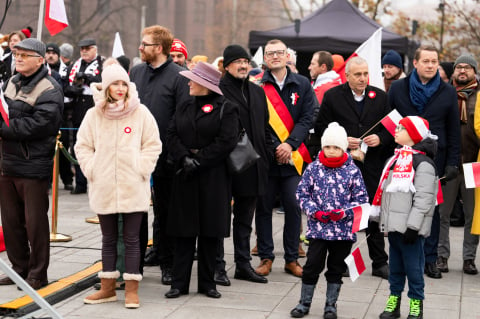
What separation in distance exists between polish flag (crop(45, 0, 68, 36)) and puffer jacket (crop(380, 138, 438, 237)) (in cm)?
451

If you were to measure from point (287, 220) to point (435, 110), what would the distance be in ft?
5.79

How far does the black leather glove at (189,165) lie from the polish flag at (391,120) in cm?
201

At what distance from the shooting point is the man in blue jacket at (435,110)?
8.51 m

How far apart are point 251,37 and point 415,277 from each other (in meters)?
11.0

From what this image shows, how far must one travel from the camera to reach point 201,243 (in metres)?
7.57

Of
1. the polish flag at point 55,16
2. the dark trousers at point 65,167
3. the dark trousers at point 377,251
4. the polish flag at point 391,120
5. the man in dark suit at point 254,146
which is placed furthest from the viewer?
the dark trousers at point 65,167

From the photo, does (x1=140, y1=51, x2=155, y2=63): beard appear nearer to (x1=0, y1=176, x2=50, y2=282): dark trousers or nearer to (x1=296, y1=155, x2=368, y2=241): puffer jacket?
(x1=0, y1=176, x2=50, y2=282): dark trousers

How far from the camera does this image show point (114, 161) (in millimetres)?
7062

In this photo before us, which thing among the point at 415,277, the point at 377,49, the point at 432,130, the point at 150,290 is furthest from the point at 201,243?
the point at 377,49

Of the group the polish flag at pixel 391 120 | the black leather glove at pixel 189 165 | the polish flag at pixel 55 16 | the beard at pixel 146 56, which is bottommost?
the black leather glove at pixel 189 165

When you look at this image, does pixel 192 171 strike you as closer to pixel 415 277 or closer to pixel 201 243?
pixel 201 243

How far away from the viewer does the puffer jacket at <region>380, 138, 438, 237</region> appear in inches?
268

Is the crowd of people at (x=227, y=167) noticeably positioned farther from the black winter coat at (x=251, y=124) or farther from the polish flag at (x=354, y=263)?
the polish flag at (x=354, y=263)

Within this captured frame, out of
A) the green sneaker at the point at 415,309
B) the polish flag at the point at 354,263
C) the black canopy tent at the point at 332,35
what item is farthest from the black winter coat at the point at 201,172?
the black canopy tent at the point at 332,35
